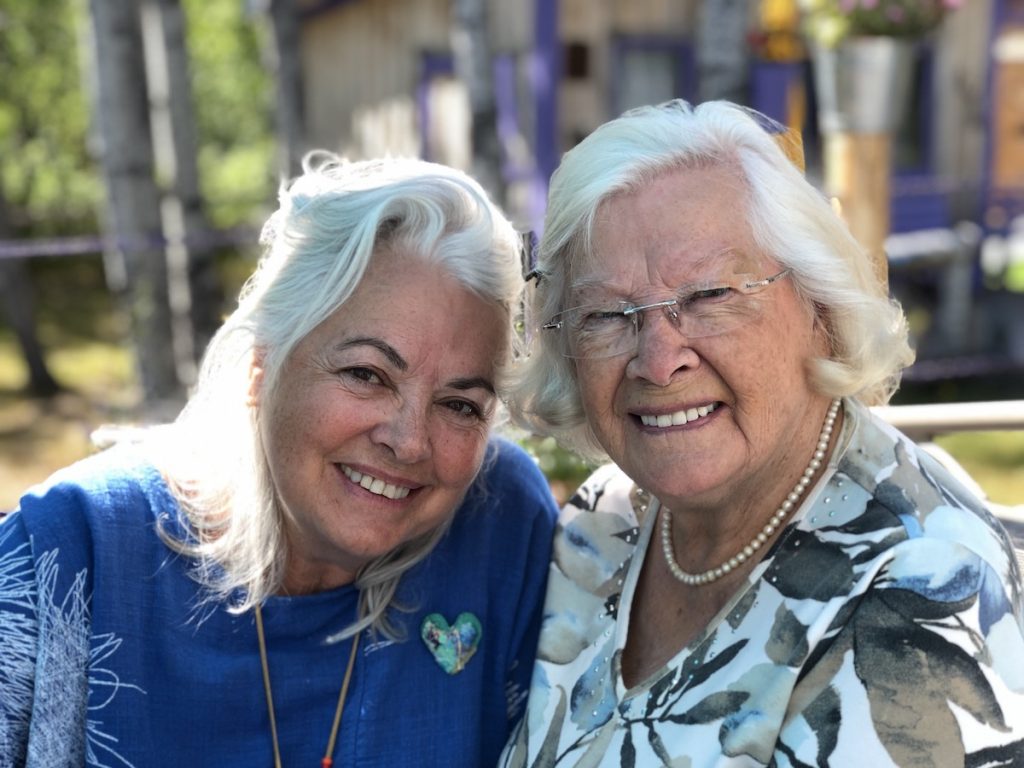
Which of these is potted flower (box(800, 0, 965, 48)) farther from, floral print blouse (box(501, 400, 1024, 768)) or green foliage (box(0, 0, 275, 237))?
green foliage (box(0, 0, 275, 237))

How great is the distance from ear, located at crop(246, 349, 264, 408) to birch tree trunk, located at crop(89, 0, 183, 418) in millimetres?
4263

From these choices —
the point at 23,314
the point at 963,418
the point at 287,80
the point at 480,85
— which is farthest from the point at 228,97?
the point at 963,418

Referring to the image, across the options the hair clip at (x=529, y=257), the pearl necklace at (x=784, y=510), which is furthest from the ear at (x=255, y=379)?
the pearl necklace at (x=784, y=510)

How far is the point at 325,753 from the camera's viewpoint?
213cm

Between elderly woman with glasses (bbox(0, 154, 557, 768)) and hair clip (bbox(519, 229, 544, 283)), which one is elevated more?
hair clip (bbox(519, 229, 544, 283))

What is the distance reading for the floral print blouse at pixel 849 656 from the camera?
154 cm

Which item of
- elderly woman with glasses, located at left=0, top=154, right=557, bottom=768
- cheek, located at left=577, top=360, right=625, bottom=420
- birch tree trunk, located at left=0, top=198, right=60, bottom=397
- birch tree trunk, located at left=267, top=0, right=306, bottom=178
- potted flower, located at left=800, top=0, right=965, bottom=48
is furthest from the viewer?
birch tree trunk, located at left=267, top=0, right=306, bottom=178

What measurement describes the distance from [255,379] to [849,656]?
111cm

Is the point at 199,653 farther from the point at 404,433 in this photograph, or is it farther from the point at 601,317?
the point at 601,317

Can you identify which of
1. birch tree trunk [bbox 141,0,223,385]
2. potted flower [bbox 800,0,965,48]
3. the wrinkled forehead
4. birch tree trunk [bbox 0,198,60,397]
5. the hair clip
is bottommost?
birch tree trunk [bbox 0,198,60,397]

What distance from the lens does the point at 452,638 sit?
223 cm

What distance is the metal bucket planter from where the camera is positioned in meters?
5.70

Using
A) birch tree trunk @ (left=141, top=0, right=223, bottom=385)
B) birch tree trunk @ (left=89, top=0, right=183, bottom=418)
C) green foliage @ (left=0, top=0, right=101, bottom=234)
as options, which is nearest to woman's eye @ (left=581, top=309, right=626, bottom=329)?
birch tree trunk @ (left=89, top=0, right=183, bottom=418)

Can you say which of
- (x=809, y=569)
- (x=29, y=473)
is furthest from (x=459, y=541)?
(x=29, y=473)
